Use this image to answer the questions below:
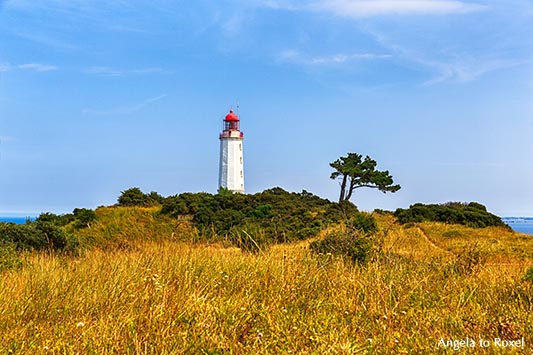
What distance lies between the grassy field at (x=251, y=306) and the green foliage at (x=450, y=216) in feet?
67.3

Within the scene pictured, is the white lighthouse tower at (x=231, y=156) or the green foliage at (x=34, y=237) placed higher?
the white lighthouse tower at (x=231, y=156)

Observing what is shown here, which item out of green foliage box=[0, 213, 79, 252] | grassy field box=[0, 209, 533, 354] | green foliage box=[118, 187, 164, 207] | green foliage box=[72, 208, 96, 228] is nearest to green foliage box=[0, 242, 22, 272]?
grassy field box=[0, 209, 533, 354]

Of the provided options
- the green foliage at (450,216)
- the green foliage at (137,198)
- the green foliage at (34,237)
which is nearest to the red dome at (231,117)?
the green foliage at (137,198)

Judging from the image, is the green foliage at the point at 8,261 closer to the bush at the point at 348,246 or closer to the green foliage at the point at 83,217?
the bush at the point at 348,246

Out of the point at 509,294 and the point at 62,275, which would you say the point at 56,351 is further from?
the point at 509,294

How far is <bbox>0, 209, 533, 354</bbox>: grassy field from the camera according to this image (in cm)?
502

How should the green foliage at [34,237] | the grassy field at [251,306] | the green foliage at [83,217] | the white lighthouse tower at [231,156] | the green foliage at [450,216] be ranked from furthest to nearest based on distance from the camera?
the white lighthouse tower at [231,156], the green foliage at [83,217], the green foliage at [450,216], the green foliage at [34,237], the grassy field at [251,306]

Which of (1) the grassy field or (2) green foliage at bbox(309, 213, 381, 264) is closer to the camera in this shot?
(1) the grassy field

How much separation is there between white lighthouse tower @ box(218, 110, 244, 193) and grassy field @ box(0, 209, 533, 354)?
40.7 meters

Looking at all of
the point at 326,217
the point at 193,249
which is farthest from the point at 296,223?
the point at 193,249

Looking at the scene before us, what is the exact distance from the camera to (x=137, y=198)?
39.9 metres

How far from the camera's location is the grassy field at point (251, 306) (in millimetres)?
5016

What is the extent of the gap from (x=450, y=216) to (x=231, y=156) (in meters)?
23.9

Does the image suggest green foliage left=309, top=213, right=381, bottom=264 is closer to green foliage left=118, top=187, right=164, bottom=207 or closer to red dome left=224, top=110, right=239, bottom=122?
green foliage left=118, top=187, right=164, bottom=207
